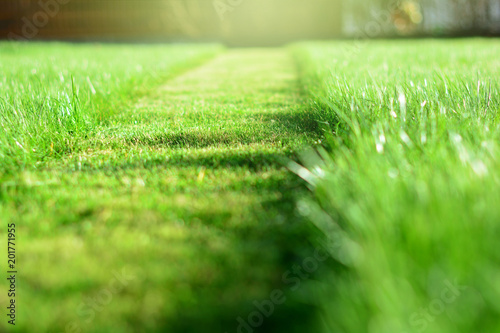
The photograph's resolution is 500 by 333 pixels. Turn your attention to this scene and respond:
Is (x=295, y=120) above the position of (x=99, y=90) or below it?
below

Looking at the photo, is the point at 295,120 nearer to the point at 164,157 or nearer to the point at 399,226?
the point at 164,157

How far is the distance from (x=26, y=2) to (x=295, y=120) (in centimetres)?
1465

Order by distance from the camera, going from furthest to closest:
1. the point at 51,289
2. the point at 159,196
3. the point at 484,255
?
1. the point at 159,196
2. the point at 51,289
3. the point at 484,255

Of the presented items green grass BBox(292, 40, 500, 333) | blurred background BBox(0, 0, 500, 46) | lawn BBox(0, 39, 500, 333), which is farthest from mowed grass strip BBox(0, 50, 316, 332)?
blurred background BBox(0, 0, 500, 46)

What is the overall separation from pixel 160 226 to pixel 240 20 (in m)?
16.0

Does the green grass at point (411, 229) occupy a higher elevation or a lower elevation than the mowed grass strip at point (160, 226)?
higher

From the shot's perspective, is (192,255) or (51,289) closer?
(51,289)

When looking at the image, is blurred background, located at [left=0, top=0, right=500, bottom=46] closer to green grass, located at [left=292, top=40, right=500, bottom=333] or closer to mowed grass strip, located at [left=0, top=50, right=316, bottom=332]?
mowed grass strip, located at [left=0, top=50, right=316, bottom=332]

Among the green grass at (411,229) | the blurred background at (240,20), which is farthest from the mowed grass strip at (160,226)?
the blurred background at (240,20)

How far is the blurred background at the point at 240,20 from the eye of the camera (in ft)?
50.4

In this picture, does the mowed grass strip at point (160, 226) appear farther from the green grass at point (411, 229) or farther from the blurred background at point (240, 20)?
the blurred background at point (240, 20)

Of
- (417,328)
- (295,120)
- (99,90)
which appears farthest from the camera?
(99,90)

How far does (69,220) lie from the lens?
1.70m

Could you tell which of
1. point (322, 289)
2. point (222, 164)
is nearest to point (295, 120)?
point (222, 164)
